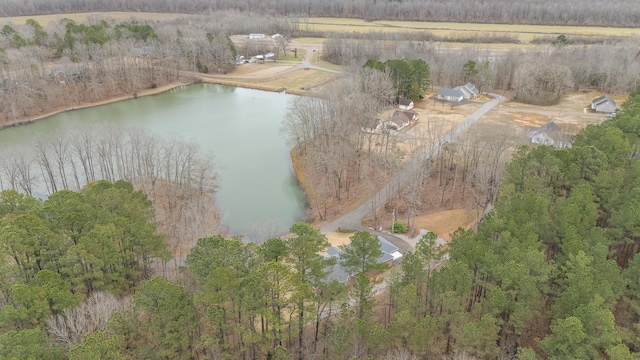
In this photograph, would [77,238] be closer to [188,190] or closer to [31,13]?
[188,190]

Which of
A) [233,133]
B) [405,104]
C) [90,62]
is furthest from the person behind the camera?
[90,62]

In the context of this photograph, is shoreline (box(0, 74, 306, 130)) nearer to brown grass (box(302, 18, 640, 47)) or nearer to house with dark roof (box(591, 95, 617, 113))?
house with dark roof (box(591, 95, 617, 113))

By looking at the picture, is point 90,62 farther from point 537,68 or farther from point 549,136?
point 537,68

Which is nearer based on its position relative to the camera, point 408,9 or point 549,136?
point 549,136

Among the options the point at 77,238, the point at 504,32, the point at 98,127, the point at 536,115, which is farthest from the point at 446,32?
the point at 77,238

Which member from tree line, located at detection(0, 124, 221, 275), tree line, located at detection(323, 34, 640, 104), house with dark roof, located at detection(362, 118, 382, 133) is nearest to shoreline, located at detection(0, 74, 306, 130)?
tree line, located at detection(323, 34, 640, 104)

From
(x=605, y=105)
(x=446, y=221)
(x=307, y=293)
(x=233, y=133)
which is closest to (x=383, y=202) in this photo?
(x=446, y=221)
